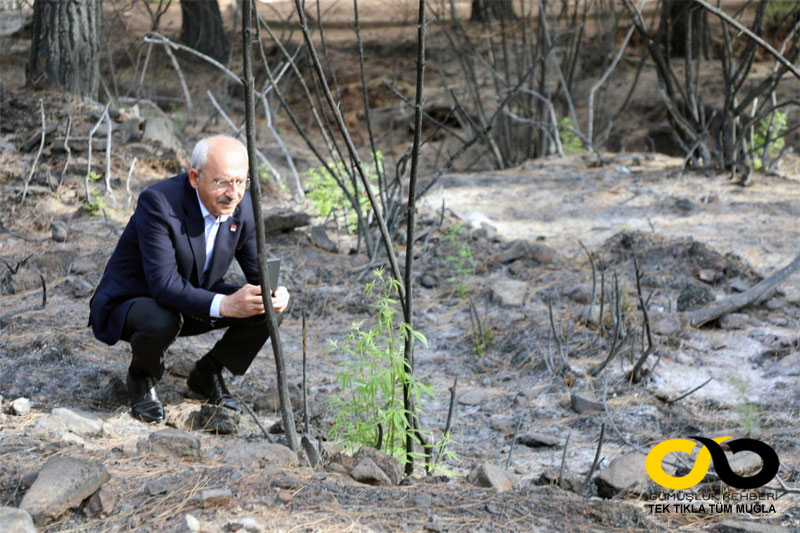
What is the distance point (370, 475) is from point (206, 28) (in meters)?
9.68

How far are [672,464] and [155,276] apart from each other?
2054 millimetres

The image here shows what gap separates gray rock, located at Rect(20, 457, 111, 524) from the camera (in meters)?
2.25

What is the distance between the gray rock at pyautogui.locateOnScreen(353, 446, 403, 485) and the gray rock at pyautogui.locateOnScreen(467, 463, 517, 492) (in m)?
0.26

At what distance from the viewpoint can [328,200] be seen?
247 inches

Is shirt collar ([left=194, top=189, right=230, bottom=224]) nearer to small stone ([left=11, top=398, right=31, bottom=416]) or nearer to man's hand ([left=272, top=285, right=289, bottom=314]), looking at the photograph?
man's hand ([left=272, top=285, right=289, bottom=314])

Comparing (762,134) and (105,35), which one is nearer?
(762,134)

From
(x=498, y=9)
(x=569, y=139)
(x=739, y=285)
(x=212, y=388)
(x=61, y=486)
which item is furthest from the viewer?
(x=498, y=9)

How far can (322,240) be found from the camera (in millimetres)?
5949

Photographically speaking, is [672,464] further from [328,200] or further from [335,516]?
[328,200]

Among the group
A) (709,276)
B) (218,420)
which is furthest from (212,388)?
(709,276)

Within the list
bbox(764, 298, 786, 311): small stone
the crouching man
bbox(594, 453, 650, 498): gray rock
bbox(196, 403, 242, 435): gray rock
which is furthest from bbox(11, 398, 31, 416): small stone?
bbox(764, 298, 786, 311): small stone

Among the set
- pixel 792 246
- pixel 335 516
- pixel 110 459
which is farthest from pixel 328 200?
pixel 335 516

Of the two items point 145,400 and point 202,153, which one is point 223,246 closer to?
point 202,153

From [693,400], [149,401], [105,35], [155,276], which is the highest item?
[105,35]
